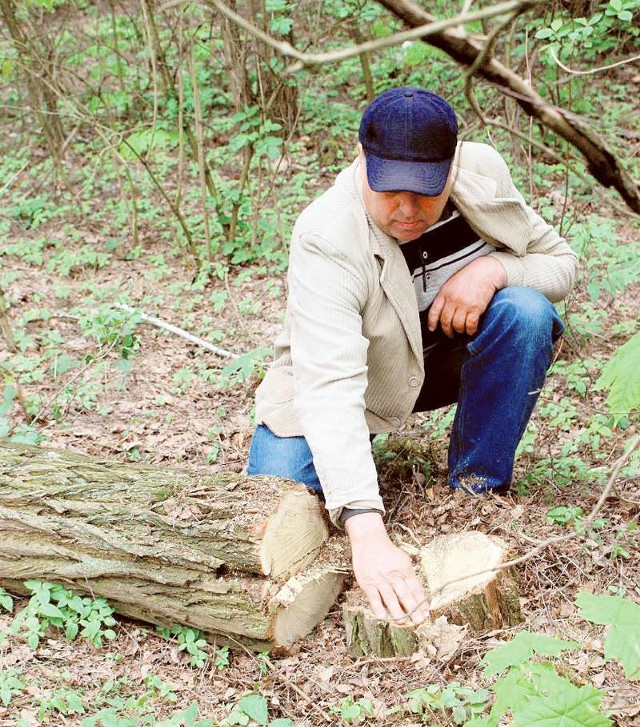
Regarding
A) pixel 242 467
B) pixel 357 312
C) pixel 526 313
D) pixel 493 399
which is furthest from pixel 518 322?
pixel 242 467

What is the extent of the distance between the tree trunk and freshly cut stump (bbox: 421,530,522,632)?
0.38 m

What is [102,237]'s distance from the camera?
255 inches

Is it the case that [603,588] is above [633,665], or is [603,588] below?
below

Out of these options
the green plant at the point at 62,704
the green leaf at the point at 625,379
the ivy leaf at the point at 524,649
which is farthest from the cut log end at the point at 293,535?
the green leaf at the point at 625,379

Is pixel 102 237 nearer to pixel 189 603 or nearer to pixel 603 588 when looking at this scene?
pixel 189 603

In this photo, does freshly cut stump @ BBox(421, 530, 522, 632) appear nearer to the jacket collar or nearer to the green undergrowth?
the green undergrowth

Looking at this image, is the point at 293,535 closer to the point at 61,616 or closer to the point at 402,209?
the point at 61,616

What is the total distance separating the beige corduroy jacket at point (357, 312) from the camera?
2387 millimetres

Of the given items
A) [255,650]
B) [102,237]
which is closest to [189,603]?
[255,650]

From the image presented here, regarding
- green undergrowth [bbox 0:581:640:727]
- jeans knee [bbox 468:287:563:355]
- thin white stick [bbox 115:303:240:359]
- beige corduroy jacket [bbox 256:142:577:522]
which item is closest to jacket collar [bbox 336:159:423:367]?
beige corduroy jacket [bbox 256:142:577:522]

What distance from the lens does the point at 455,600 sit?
231 centimetres

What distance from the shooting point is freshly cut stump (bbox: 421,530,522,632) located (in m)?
2.31

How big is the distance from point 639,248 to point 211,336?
9.68ft

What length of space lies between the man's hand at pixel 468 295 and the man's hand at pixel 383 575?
95 cm
